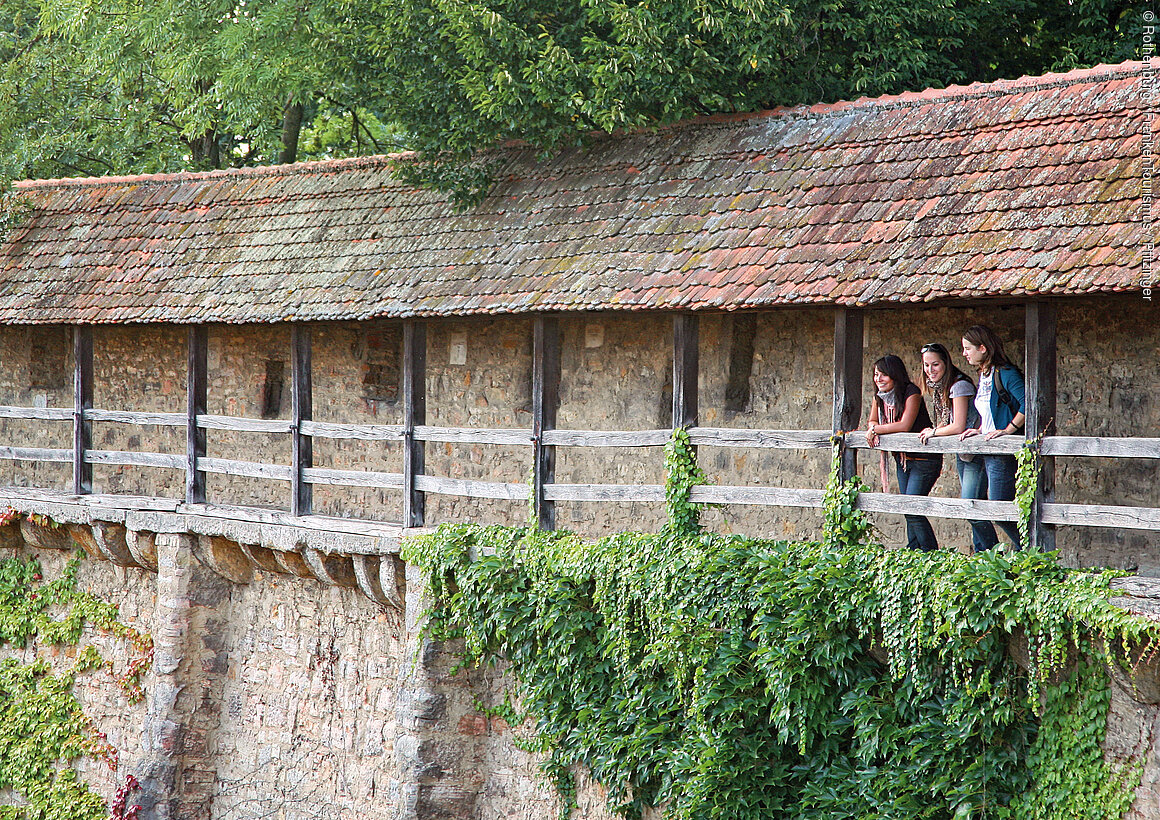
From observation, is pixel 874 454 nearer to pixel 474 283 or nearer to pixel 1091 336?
pixel 1091 336

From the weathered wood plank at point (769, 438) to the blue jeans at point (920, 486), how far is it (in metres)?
0.59

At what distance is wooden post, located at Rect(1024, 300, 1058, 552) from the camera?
7691 mm

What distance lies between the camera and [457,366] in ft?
40.1

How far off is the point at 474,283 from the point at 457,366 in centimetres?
191

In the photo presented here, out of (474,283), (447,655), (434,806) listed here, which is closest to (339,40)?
(474,283)

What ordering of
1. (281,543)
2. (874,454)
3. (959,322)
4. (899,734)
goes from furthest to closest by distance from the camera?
(281,543) < (874,454) < (959,322) < (899,734)

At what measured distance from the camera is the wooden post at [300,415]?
37.3ft

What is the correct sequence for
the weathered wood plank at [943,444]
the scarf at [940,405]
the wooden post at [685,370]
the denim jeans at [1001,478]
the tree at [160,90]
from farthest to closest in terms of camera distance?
the tree at [160,90], the wooden post at [685,370], the scarf at [940,405], the denim jeans at [1001,478], the weathered wood plank at [943,444]

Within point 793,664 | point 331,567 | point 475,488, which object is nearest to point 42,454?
point 331,567

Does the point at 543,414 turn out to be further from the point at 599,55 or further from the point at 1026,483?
Result: the point at 1026,483

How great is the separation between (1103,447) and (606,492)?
361 centimetres

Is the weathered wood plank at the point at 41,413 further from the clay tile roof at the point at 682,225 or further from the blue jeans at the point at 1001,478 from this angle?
the blue jeans at the point at 1001,478

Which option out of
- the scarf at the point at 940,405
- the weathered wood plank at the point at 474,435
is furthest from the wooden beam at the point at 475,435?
the scarf at the point at 940,405

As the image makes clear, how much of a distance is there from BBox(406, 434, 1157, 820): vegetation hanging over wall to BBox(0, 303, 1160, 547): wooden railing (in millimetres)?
307
